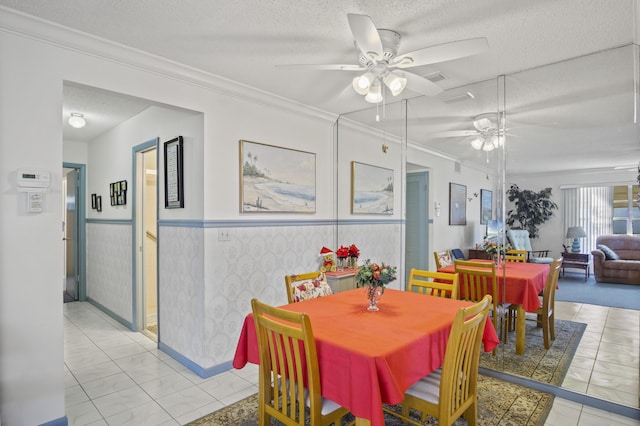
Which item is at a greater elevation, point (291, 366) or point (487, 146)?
point (487, 146)

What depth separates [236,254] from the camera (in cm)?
317

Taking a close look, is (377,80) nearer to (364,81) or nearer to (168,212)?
(364,81)

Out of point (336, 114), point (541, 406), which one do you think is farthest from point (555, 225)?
point (336, 114)

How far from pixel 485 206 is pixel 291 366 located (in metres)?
2.29

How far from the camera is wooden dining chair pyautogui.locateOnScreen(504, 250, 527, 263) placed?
3002mm

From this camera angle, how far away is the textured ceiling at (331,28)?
1.98 m

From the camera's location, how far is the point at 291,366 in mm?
1670

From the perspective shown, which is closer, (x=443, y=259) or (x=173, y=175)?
(x=173, y=175)

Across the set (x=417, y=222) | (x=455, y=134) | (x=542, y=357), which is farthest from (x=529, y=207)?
(x=542, y=357)

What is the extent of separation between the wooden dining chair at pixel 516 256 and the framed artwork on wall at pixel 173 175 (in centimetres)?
290

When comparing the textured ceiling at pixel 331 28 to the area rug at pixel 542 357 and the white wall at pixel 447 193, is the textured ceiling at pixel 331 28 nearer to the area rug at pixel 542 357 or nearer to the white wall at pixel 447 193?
the white wall at pixel 447 193

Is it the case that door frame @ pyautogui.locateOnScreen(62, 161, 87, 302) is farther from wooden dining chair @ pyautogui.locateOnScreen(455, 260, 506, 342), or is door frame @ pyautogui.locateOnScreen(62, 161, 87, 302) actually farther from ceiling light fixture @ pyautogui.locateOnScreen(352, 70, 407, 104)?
wooden dining chair @ pyautogui.locateOnScreen(455, 260, 506, 342)

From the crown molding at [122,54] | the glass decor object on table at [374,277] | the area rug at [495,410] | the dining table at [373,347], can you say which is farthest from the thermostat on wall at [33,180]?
the glass decor object on table at [374,277]

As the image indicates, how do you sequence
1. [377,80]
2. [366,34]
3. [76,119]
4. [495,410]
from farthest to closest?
[76,119] < [377,80] < [495,410] < [366,34]
